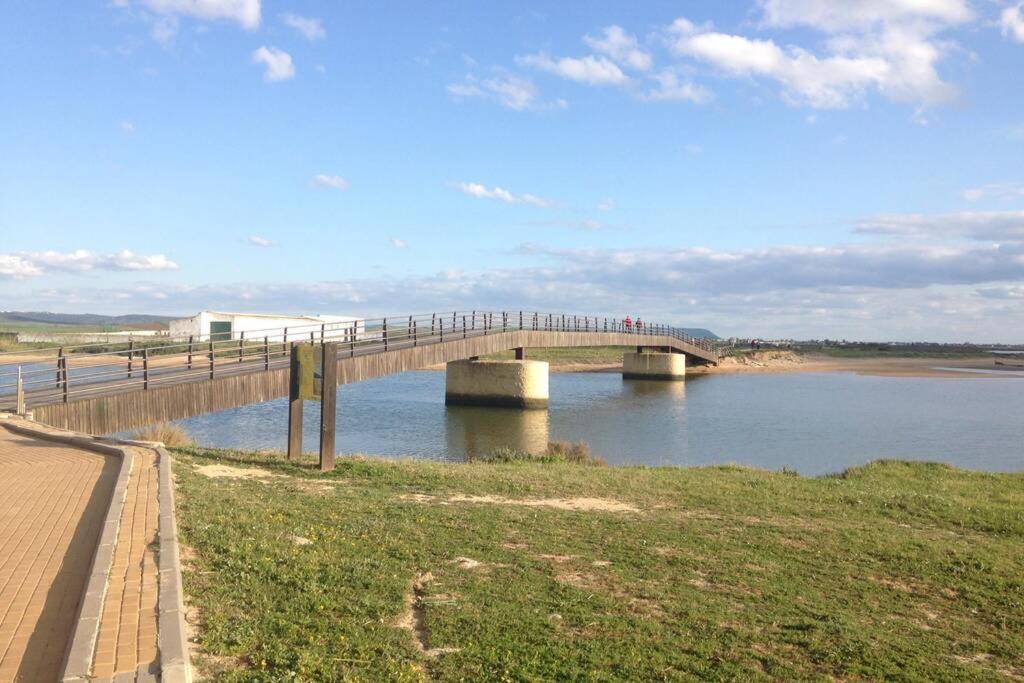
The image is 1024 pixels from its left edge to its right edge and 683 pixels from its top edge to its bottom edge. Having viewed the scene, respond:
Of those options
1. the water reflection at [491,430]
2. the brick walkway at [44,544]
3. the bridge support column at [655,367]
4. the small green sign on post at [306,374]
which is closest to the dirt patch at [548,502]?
the small green sign on post at [306,374]

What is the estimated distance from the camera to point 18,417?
15102 millimetres

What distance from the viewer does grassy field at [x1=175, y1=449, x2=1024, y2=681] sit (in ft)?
18.5

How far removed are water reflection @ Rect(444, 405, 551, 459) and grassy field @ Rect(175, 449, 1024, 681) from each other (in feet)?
40.8

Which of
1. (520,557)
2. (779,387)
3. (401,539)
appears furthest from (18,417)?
(779,387)

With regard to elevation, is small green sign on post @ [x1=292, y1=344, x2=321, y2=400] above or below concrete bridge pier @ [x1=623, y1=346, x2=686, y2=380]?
above

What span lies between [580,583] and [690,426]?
Result: 86.3 ft

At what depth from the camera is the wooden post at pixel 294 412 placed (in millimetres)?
14062

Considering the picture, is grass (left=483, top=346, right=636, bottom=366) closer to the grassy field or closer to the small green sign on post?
the small green sign on post

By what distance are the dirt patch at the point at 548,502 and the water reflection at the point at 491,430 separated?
36.0 ft

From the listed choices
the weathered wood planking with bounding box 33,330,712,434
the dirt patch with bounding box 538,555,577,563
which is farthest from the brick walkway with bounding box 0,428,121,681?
the dirt patch with bounding box 538,555,577,563

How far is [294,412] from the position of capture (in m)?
14.4

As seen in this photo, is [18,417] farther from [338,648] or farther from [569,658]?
[569,658]

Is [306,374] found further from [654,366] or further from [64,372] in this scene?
[654,366]

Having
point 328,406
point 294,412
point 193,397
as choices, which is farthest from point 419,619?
point 193,397
